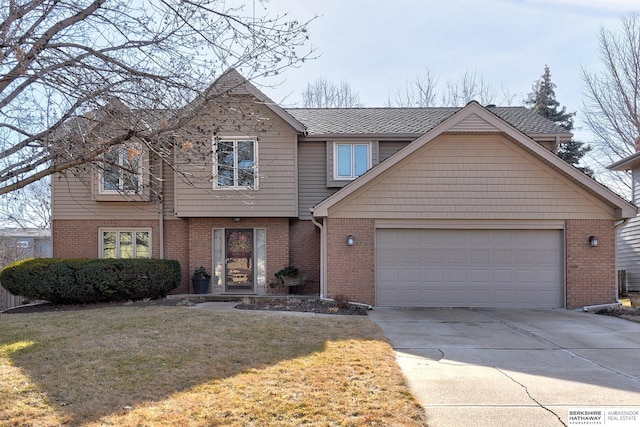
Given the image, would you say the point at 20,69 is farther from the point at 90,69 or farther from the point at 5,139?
the point at 5,139

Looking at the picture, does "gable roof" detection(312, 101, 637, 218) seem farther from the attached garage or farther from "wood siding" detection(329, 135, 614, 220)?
"wood siding" detection(329, 135, 614, 220)

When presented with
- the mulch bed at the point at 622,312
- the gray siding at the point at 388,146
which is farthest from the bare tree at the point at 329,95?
the mulch bed at the point at 622,312

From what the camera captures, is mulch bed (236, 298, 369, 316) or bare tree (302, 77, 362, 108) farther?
bare tree (302, 77, 362, 108)

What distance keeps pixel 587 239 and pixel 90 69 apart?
12.1m

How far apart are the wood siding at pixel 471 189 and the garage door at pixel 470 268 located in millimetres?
610

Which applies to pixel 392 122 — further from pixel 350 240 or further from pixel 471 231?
pixel 350 240

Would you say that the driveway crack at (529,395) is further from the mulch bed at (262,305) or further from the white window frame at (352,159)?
the white window frame at (352,159)

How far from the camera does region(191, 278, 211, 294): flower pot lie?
14570 millimetres

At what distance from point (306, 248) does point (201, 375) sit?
946 centimetres

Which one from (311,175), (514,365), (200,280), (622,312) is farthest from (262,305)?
(622,312)

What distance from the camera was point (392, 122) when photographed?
16578 millimetres

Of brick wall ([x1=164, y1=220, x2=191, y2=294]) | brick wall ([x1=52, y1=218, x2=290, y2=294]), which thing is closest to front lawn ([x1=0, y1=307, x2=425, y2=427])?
brick wall ([x1=52, y1=218, x2=290, y2=294])

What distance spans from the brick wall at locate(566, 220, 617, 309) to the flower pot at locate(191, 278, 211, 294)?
34.4ft

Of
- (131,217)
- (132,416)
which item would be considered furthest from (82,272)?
(132,416)
